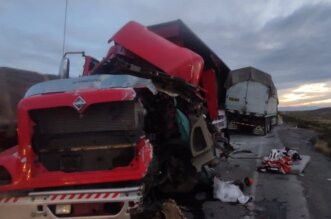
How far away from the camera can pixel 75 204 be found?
482 cm

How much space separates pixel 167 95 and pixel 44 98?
6.32 ft

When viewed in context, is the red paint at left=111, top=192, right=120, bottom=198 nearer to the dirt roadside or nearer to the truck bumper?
the truck bumper

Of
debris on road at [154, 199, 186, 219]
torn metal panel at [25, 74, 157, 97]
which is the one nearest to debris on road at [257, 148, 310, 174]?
debris on road at [154, 199, 186, 219]

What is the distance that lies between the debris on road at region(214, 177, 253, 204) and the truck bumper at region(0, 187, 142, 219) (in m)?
3.17

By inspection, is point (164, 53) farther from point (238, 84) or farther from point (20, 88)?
point (238, 84)

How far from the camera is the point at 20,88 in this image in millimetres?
8125

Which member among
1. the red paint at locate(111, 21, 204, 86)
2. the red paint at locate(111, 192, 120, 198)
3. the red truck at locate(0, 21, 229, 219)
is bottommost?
the red paint at locate(111, 192, 120, 198)

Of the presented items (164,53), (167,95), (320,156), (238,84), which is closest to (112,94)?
(167,95)

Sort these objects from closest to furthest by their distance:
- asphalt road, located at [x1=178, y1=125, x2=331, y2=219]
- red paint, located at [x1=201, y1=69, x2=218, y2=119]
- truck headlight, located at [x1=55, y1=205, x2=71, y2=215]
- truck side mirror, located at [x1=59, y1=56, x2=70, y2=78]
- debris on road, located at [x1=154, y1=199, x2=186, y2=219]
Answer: truck headlight, located at [x1=55, y1=205, x2=71, y2=215], debris on road, located at [x1=154, y1=199, x2=186, y2=219], truck side mirror, located at [x1=59, y1=56, x2=70, y2=78], asphalt road, located at [x1=178, y1=125, x2=331, y2=219], red paint, located at [x1=201, y1=69, x2=218, y2=119]

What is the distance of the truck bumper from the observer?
469 cm

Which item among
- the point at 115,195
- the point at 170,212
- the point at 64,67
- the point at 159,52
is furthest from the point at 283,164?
the point at 115,195

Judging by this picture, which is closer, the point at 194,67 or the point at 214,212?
the point at 214,212

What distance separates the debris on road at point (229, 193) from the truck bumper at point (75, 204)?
317cm

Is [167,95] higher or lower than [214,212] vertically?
higher
